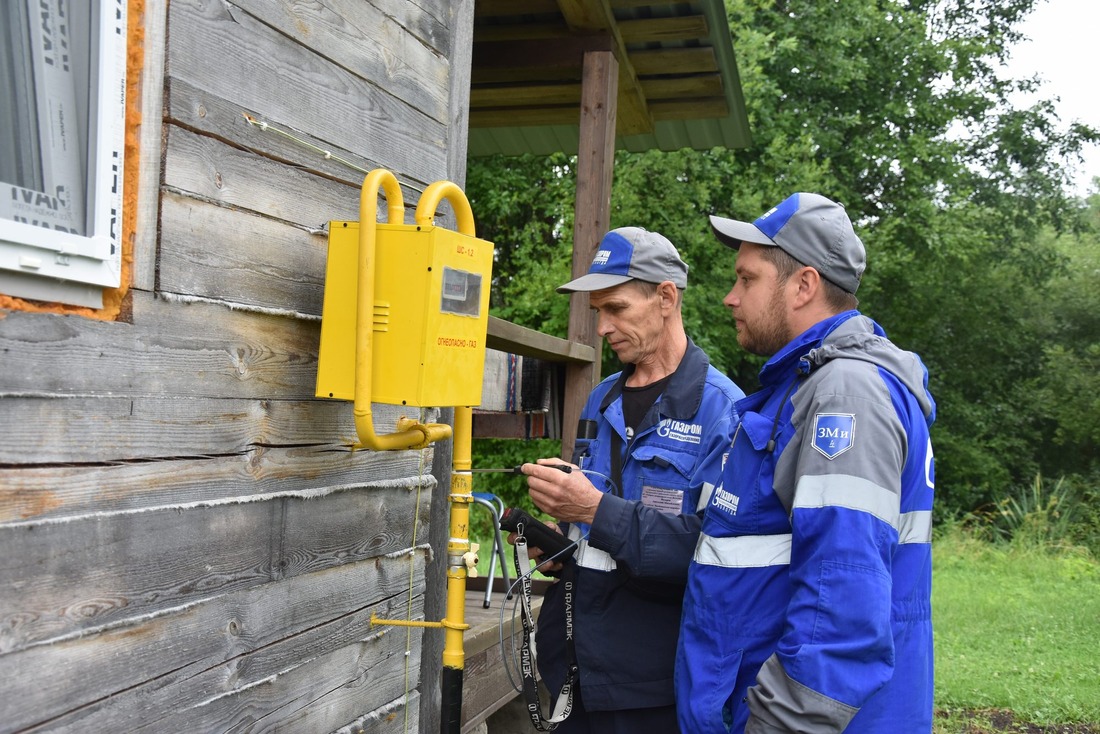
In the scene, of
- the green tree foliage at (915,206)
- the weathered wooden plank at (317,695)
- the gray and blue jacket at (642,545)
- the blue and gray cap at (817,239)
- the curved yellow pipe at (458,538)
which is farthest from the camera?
the green tree foliage at (915,206)

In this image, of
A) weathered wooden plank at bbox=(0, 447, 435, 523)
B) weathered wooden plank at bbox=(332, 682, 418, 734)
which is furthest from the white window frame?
weathered wooden plank at bbox=(332, 682, 418, 734)

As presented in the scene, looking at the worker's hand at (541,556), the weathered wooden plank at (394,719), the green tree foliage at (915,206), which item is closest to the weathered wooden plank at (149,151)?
the weathered wooden plank at (394,719)

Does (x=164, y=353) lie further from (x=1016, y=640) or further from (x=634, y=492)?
(x=1016, y=640)

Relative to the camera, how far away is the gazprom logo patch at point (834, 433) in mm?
1906

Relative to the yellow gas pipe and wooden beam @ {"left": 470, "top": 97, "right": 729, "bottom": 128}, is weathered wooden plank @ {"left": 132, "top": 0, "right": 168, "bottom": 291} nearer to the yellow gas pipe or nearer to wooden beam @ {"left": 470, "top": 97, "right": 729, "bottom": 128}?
the yellow gas pipe

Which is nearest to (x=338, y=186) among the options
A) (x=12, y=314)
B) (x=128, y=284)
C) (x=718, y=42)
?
(x=128, y=284)

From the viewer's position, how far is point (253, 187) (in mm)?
2102

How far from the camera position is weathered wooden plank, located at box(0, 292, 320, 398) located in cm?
155

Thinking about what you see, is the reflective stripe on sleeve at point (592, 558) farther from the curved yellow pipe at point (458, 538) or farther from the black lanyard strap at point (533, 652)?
the curved yellow pipe at point (458, 538)

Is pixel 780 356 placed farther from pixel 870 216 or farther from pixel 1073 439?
pixel 1073 439

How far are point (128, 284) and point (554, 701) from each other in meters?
1.74

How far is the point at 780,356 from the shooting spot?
2.21m

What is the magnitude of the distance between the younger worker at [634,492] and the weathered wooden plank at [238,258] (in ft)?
2.58

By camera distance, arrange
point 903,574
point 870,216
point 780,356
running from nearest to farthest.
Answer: point 903,574 → point 780,356 → point 870,216
